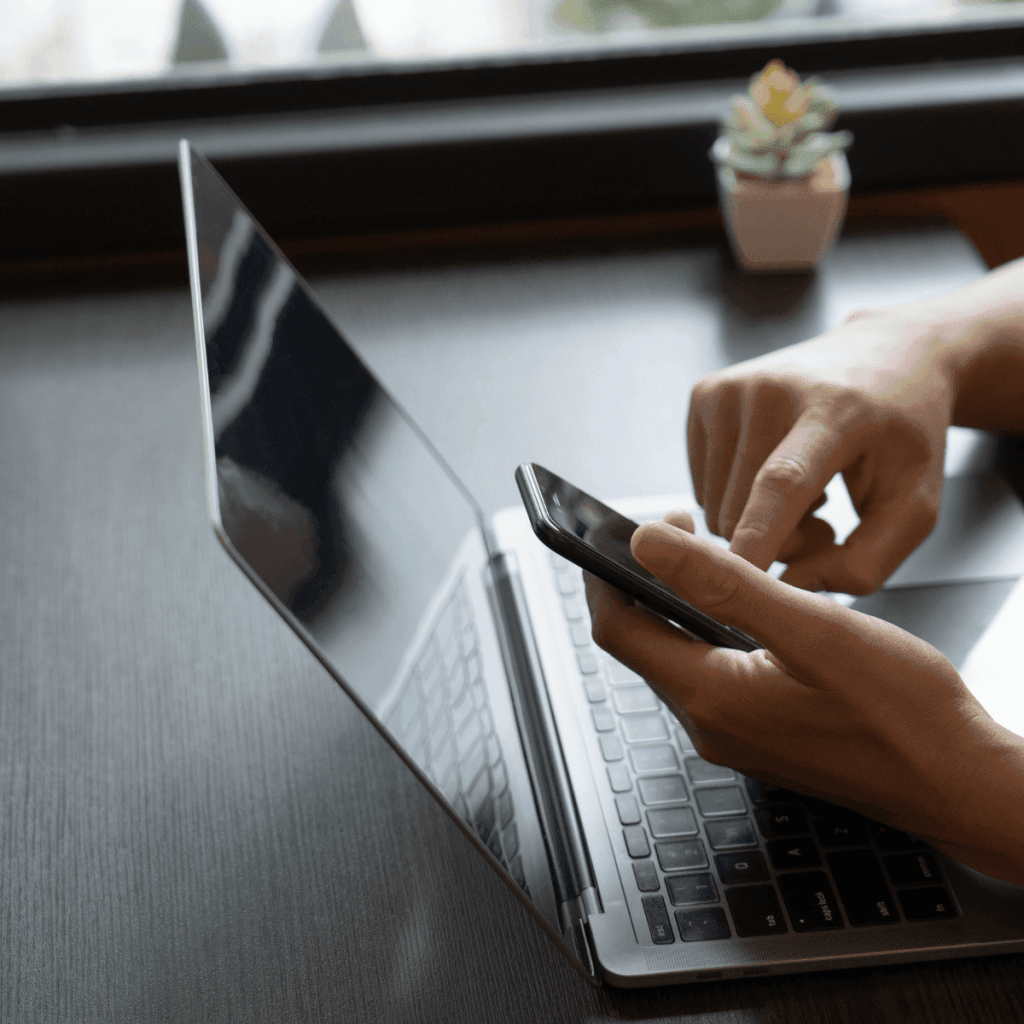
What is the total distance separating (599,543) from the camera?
47cm

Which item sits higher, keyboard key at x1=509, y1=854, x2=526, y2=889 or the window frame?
the window frame

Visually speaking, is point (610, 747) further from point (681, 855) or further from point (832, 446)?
point (832, 446)

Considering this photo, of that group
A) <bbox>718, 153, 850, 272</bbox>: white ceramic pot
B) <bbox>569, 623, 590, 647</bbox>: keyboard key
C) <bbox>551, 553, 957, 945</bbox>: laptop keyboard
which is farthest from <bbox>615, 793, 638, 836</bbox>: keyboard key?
<bbox>718, 153, 850, 272</bbox>: white ceramic pot

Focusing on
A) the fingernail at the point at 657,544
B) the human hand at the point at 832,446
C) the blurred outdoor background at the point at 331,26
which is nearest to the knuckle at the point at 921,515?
the human hand at the point at 832,446

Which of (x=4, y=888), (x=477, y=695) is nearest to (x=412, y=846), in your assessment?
(x=477, y=695)

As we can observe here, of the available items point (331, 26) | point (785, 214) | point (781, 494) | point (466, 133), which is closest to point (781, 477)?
point (781, 494)

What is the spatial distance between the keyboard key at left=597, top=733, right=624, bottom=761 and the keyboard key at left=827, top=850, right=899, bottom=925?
0.37 feet

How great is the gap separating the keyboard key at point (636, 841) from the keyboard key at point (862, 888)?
8 cm

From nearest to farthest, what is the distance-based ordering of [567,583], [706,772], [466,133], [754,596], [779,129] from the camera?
[754,596]
[706,772]
[567,583]
[779,129]
[466,133]

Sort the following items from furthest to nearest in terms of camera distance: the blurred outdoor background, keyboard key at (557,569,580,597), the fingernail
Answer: the blurred outdoor background < keyboard key at (557,569,580,597) < the fingernail

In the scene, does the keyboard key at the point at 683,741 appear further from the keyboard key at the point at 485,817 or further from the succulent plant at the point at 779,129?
the succulent plant at the point at 779,129

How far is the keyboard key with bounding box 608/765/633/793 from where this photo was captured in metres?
0.52

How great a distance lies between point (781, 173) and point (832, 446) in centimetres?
38

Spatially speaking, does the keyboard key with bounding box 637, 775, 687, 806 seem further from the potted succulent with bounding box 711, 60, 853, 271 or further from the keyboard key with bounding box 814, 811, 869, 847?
the potted succulent with bounding box 711, 60, 853, 271
